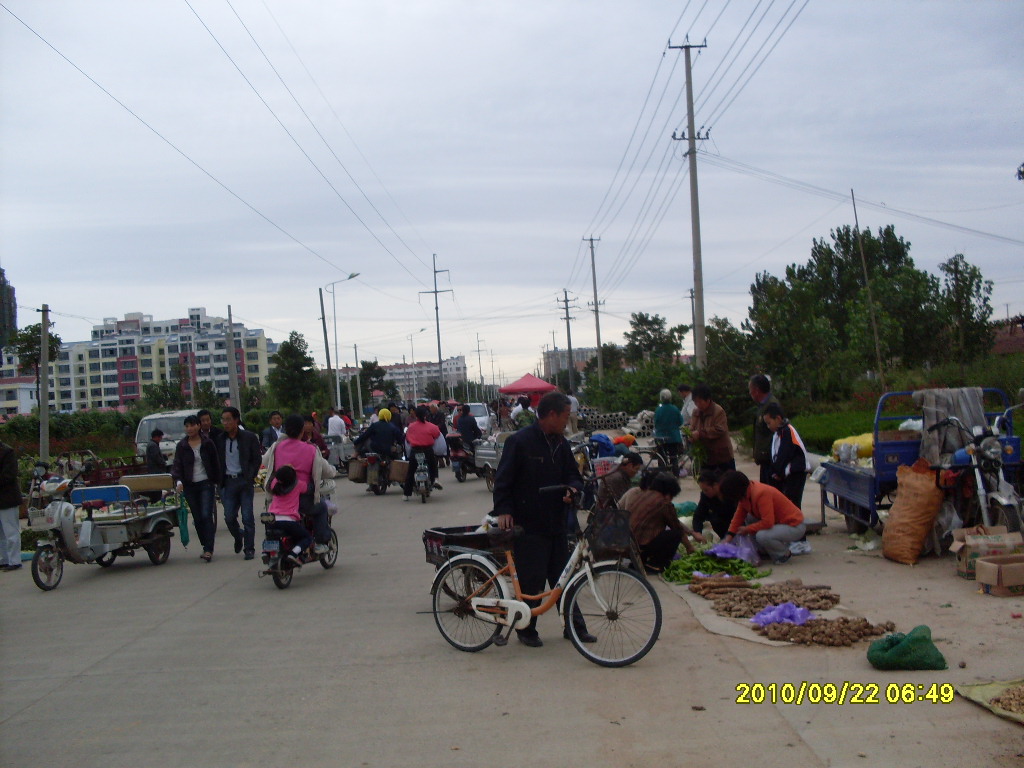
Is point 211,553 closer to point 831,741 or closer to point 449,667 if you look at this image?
point 449,667

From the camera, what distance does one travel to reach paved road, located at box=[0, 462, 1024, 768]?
15.3ft

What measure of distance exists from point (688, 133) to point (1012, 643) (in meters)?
26.8

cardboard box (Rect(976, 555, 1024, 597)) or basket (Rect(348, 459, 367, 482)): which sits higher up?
basket (Rect(348, 459, 367, 482))

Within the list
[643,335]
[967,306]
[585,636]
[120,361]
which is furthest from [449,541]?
[120,361]

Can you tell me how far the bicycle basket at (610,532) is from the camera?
6043 mm

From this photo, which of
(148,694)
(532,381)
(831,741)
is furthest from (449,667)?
(532,381)

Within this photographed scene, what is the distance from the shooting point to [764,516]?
9.33 metres

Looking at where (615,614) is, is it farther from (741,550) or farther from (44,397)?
(44,397)

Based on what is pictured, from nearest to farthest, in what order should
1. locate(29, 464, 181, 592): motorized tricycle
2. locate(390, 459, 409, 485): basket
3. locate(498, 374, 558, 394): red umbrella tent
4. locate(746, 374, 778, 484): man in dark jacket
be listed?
locate(29, 464, 181, 592): motorized tricycle
locate(746, 374, 778, 484): man in dark jacket
locate(390, 459, 409, 485): basket
locate(498, 374, 558, 394): red umbrella tent

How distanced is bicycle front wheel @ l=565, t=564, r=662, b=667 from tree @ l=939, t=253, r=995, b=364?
1810 inches

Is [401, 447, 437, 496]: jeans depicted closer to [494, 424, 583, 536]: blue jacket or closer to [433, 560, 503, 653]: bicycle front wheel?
[433, 560, 503, 653]: bicycle front wheel

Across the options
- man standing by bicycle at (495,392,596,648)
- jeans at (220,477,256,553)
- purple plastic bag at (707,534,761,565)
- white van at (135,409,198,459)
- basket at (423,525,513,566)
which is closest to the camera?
man standing by bicycle at (495,392,596,648)
